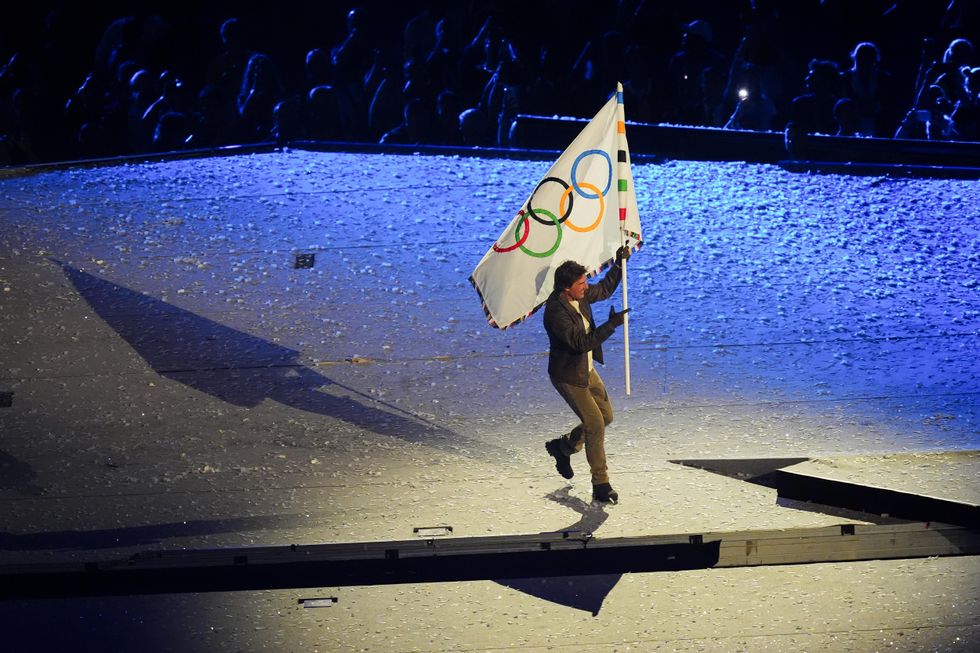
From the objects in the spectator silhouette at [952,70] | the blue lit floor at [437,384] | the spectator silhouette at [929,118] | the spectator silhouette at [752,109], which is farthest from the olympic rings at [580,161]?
the spectator silhouette at [952,70]

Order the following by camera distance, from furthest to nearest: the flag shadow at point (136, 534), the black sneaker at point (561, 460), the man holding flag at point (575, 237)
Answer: the black sneaker at point (561, 460) → the man holding flag at point (575, 237) → the flag shadow at point (136, 534)

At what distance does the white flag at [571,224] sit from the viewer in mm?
6664

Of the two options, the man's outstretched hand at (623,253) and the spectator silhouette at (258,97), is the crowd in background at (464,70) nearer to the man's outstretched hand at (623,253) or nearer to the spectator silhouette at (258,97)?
the spectator silhouette at (258,97)

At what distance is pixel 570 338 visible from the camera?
20.8 feet

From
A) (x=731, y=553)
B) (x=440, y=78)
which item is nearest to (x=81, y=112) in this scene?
(x=440, y=78)

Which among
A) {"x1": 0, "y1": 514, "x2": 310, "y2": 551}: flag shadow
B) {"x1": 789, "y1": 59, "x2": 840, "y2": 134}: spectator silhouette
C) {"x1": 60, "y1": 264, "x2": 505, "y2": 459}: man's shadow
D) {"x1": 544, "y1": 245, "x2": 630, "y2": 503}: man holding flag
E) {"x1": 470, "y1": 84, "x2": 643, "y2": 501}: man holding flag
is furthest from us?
{"x1": 789, "y1": 59, "x2": 840, "y2": 134}: spectator silhouette

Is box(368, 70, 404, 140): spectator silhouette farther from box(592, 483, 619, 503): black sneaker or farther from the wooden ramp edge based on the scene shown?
the wooden ramp edge

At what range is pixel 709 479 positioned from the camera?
22.1 ft

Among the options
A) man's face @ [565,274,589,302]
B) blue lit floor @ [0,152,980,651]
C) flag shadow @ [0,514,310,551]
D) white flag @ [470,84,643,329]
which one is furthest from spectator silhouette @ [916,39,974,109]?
flag shadow @ [0,514,310,551]

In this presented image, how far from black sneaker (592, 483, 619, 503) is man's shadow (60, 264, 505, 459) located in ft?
3.09

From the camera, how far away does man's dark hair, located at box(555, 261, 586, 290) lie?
6418mm

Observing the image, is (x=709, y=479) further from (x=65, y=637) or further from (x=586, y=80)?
(x=586, y=80)

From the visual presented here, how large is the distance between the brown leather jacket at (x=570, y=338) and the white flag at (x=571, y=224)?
0.24 meters

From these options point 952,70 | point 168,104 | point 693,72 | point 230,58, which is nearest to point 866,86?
point 952,70
